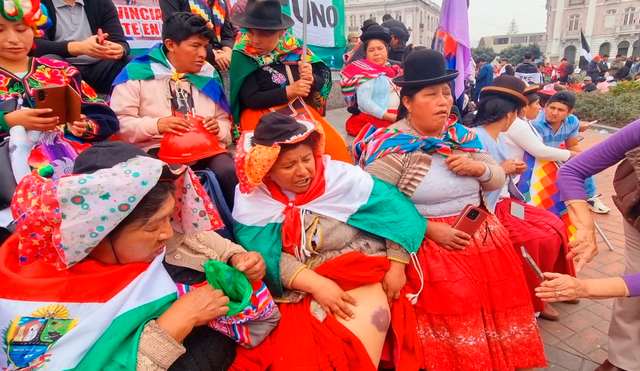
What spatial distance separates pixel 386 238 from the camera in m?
2.33

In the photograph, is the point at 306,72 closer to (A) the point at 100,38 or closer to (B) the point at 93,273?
(A) the point at 100,38

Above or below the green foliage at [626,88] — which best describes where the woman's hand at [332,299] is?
above

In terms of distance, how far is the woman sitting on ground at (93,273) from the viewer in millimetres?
1347

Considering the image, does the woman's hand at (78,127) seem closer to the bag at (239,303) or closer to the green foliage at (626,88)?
the bag at (239,303)

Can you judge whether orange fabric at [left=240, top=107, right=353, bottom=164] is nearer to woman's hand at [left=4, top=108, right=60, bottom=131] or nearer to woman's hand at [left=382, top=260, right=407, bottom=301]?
woman's hand at [left=382, top=260, right=407, bottom=301]

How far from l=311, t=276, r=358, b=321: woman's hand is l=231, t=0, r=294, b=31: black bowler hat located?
1.93m

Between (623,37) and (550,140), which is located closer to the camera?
(550,140)

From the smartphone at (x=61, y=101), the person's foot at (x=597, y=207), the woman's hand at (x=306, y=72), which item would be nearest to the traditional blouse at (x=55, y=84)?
the smartphone at (x=61, y=101)

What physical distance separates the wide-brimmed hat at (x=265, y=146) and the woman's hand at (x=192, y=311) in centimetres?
58

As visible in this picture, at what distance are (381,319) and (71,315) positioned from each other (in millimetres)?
1422

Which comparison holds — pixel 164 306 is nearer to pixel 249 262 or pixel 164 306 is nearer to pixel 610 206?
→ pixel 249 262

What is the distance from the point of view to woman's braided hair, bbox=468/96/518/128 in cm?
329

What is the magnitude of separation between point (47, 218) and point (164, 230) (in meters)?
0.40

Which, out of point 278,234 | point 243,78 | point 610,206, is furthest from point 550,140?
point 278,234
